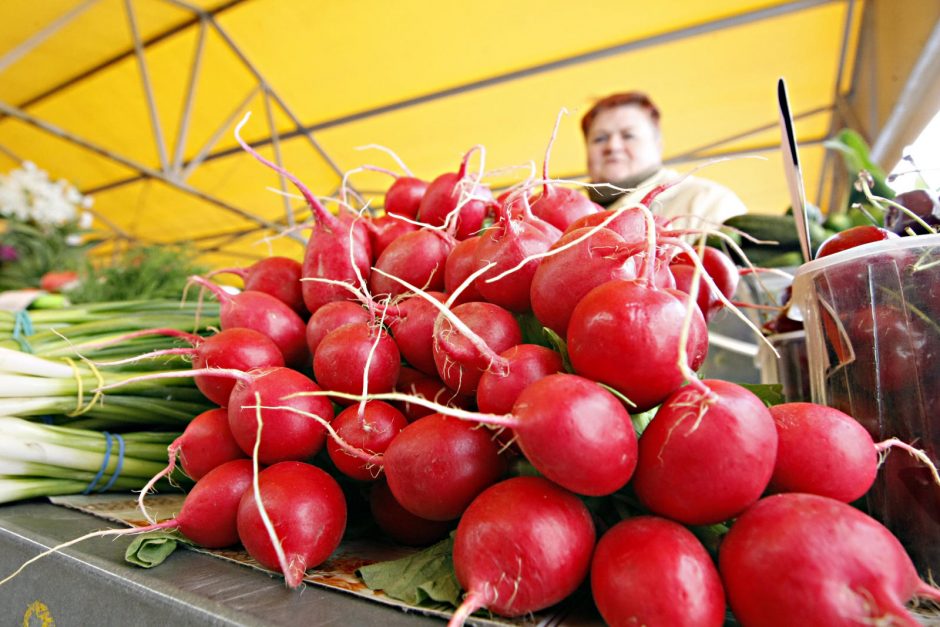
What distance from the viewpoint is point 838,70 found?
415 cm

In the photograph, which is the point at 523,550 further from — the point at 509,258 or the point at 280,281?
the point at 280,281

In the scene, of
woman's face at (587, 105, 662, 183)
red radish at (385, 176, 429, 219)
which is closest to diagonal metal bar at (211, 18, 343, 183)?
woman's face at (587, 105, 662, 183)

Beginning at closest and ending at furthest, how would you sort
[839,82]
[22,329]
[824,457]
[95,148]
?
[824,457], [22,329], [839,82], [95,148]

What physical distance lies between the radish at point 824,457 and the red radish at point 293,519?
0.52 metres

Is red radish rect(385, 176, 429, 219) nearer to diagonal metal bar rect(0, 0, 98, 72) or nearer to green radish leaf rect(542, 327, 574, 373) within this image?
green radish leaf rect(542, 327, 574, 373)

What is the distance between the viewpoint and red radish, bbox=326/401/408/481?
2.36 ft

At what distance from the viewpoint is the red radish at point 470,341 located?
0.65 m

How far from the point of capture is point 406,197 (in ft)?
3.61

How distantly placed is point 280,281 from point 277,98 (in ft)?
15.1

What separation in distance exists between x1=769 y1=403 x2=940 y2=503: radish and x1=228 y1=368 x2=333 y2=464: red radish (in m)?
0.57

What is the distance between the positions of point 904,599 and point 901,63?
3812 mm

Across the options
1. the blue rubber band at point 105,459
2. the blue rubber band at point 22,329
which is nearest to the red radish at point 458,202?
the blue rubber band at point 105,459

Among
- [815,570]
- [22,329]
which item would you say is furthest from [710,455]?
[22,329]

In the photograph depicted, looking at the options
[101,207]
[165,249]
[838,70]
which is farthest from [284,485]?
[101,207]
